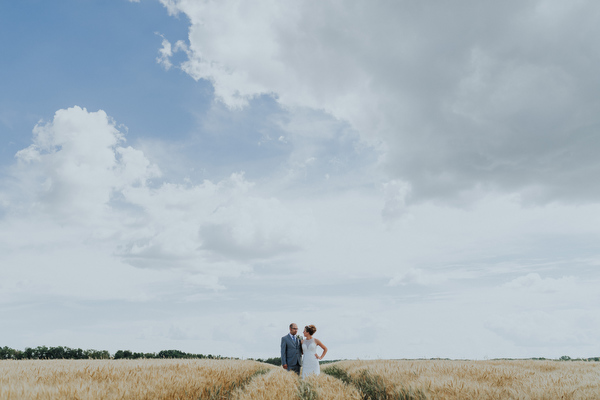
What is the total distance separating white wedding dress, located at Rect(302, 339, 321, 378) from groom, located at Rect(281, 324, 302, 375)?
775 millimetres

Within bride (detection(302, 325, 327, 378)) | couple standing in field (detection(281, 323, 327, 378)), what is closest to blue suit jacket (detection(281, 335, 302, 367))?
couple standing in field (detection(281, 323, 327, 378))

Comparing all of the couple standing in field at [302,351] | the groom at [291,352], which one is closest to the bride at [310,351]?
the couple standing in field at [302,351]

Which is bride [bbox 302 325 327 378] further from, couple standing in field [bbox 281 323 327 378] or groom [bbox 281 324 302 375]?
groom [bbox 281 324 302 375]

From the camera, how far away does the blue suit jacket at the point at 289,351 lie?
41.0 ft

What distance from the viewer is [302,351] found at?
40.5ft

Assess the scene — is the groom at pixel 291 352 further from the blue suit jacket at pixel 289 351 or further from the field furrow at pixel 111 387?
the field furrow at pixel 111 387

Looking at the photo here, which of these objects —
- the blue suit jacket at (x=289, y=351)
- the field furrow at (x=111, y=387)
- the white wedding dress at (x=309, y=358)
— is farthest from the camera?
the blue suit jacket at (x=289, y=351)

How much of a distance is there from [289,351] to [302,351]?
1.64ft

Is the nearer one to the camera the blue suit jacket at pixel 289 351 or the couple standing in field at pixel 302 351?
the couple standing in field at pixel 302 351

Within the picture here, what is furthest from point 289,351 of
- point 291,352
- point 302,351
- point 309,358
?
point 309,358

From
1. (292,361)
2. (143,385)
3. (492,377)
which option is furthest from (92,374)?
(492,377)

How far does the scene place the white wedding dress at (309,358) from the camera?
456 inches

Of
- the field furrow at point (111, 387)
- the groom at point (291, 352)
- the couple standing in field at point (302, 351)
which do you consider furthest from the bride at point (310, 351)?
the field furrow at point (111, 387)

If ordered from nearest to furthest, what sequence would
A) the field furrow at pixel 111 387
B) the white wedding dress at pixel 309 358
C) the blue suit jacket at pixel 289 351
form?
the field furrow at pixel 111 387 → the white wedding dress at pixel 309 358 → the blue suit jacket at pixel 289 351
